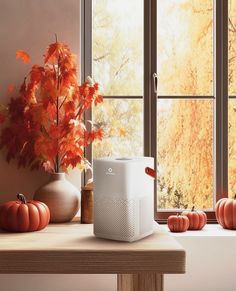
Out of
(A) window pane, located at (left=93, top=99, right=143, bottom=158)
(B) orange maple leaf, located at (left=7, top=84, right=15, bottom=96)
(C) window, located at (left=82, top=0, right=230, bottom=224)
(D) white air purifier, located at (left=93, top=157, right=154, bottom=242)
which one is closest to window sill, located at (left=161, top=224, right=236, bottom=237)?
(C) window, located at (left=82, top=0, right=230, bottom=224)

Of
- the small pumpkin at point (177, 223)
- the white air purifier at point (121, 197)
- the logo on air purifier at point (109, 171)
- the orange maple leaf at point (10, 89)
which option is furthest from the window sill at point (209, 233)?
the orange maple leaf at point (10, 89)

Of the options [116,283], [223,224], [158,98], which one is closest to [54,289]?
[116,283]

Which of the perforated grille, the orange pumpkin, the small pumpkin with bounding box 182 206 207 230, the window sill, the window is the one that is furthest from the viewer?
the window

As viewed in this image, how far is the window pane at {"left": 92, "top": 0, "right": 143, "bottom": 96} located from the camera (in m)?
2.88

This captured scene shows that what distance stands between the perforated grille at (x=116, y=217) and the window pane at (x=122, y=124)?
847mm

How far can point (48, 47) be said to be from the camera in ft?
8.80

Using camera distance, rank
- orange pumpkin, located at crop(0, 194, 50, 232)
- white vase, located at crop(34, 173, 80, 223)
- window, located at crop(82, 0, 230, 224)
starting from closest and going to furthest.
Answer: orange pumpkin, located at crop(0, 194, 50, 232) → white vase, located at crop(34, 173, 80, 223) → window, located at crop(82, 0, 230, 224)

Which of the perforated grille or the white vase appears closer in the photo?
the perforated grille

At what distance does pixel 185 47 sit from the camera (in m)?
2.90

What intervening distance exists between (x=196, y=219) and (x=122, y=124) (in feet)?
1.90

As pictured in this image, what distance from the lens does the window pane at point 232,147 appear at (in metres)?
2.92

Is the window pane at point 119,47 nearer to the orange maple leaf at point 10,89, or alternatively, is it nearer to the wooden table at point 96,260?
the orange maple leaf at point 10,89

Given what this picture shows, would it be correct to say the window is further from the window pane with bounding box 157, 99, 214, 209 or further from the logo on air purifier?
the logo on air purifier

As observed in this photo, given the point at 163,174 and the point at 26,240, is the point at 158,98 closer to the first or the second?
the point at 163,174
